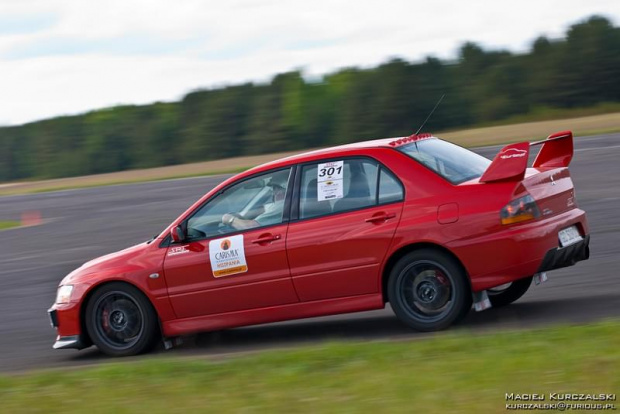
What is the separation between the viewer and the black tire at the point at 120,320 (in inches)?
326

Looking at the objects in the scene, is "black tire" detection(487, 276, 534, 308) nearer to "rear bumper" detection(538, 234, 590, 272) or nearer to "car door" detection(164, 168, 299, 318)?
"rear bumper" detection(538, 234, 590, 272)

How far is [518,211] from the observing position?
7164 mm

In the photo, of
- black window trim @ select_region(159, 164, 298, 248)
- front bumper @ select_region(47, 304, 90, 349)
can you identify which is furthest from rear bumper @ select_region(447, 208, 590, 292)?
front bumper @ select_region(47, 304, 90, 349)

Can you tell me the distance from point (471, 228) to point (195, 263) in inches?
94.9

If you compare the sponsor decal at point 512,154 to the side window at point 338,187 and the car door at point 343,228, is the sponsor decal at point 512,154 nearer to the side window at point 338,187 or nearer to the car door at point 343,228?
the car door at point 343,228

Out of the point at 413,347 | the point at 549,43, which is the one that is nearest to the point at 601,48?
the point at 549,43

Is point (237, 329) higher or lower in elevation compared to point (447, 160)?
lower

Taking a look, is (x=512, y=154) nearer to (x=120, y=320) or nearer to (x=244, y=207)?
(x=244, y=207)

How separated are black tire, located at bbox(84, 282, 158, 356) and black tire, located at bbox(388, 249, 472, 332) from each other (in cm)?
225

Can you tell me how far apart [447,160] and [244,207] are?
1.77m

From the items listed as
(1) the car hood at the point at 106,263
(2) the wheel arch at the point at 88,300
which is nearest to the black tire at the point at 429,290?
(2) the wheel arch at the point at 88,300

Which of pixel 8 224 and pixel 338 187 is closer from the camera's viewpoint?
pixel 338 187

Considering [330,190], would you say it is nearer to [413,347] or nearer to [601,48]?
[413,347]

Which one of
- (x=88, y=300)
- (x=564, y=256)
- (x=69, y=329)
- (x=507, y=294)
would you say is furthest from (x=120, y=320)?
(x=564, y=256)
